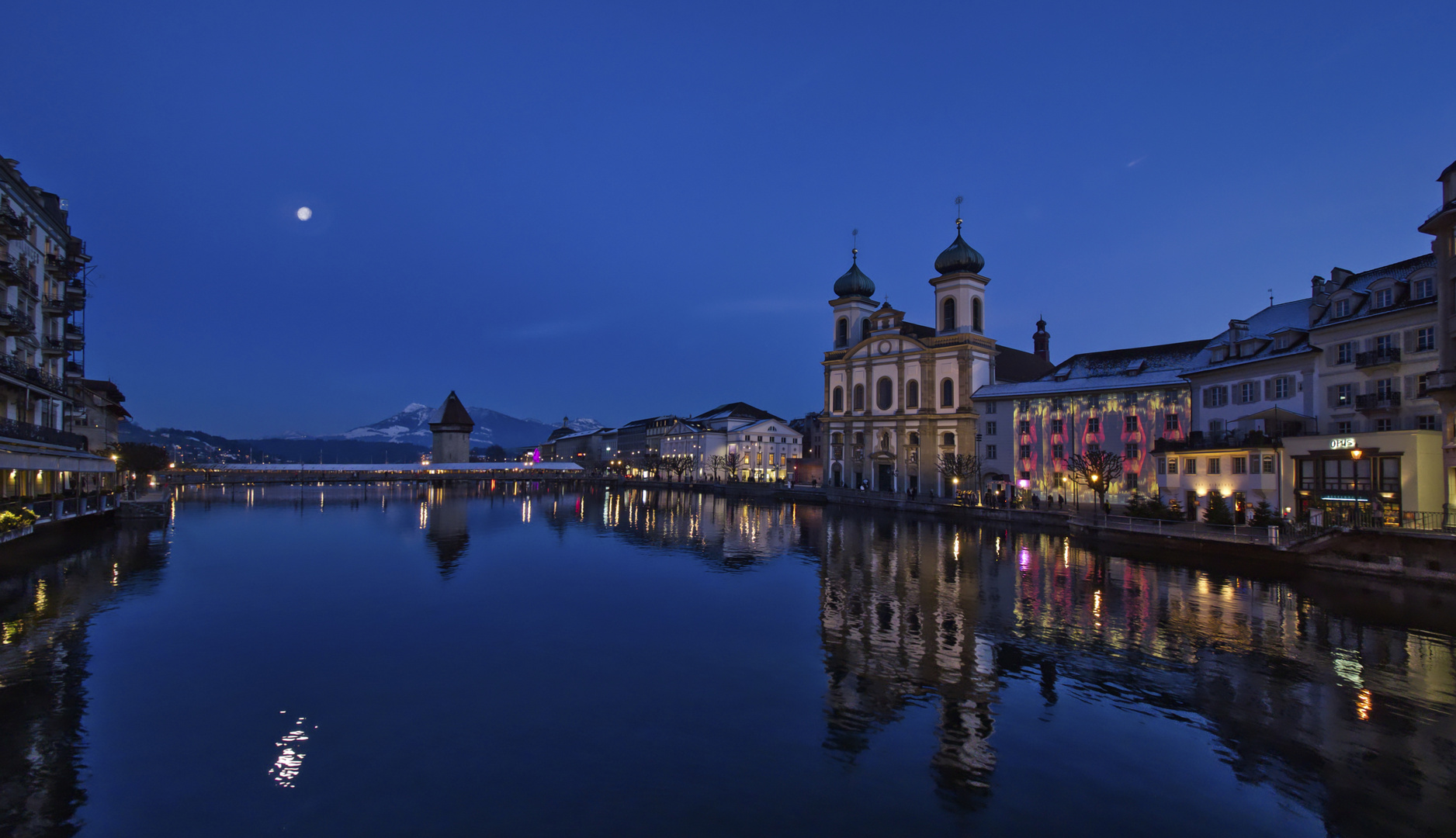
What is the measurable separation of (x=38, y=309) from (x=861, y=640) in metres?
46.0

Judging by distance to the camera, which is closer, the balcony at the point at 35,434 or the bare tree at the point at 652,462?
the balcony at the point at 35,434

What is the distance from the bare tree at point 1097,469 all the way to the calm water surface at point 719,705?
72.0ft

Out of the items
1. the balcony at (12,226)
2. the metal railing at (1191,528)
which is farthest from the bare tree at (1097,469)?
the balcony at (12,226)

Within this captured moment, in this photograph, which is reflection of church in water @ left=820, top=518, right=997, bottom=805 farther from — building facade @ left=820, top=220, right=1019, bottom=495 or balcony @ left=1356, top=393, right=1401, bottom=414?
building facade @ left=820, top=220, right=1019, bottom=495

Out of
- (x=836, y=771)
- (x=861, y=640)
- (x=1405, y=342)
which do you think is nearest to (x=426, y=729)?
(x=836, y=771)

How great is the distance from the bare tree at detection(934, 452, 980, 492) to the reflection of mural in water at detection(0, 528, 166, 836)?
56.8m

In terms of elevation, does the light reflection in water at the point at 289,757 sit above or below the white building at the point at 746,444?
below

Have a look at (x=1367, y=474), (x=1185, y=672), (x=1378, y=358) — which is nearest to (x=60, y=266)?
(x=1185, y=672)

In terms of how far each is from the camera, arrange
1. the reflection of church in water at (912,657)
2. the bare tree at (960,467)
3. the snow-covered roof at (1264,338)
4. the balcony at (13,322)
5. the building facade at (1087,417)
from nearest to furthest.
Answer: the reflection of church in water at (912,657), the balcony at (13,322), the snow-covered roof at (1264,338), the building facade at (1087,417), the bare tree at (960,467)

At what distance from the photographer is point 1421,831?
888cm

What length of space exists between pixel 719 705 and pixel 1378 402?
115 ft

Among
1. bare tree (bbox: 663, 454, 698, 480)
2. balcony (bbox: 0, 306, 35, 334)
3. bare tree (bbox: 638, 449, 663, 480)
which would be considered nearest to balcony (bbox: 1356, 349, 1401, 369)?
balcony (bbox: 0, 306, 35, 334)

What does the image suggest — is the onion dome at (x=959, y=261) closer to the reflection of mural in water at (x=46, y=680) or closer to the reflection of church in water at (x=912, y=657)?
the reflection of church in water at (x=912, y=657)

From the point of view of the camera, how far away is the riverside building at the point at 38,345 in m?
31.3
